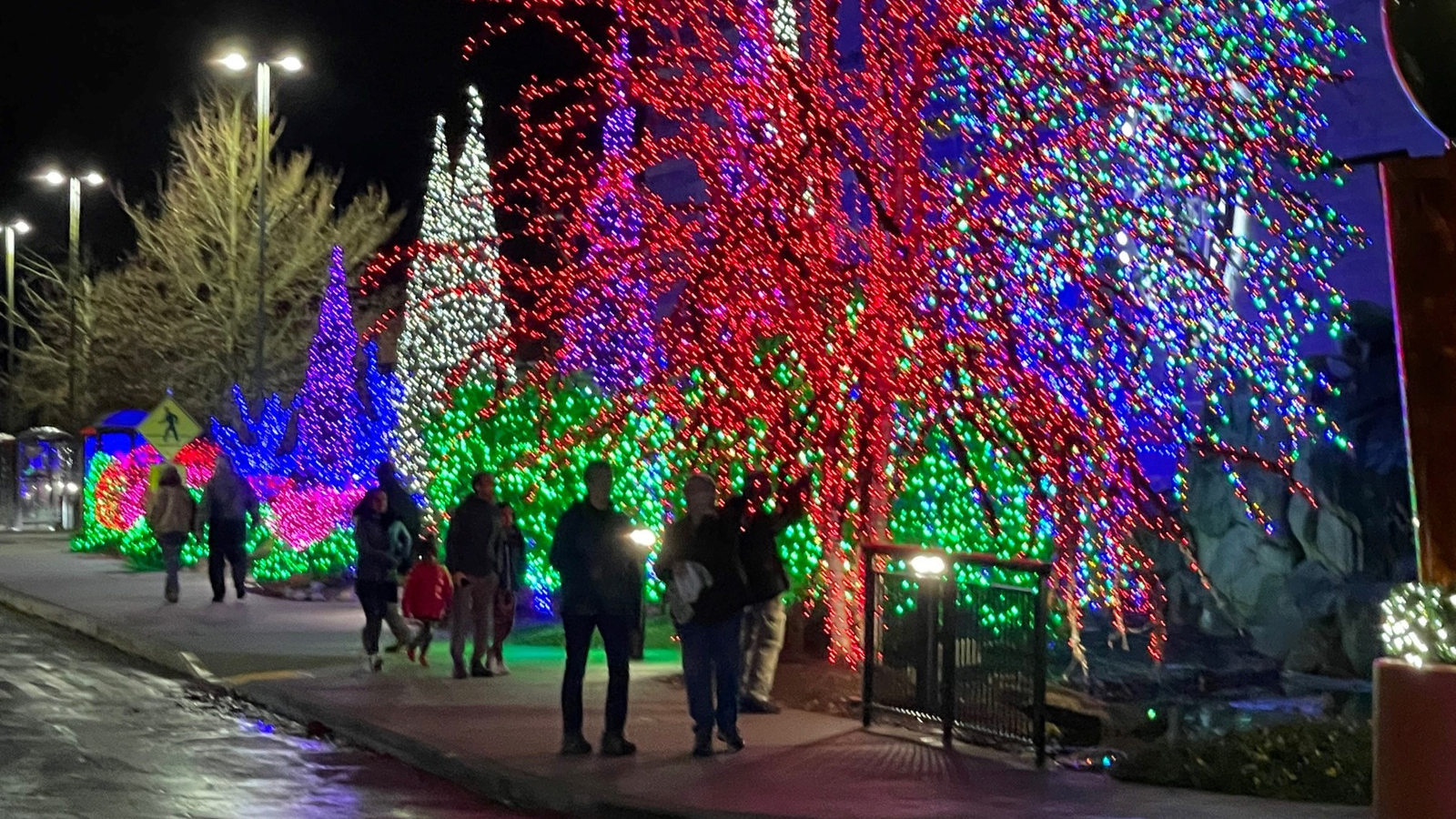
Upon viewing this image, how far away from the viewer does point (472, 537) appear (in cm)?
1424

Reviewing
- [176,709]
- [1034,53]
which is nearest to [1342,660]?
[1034,53]

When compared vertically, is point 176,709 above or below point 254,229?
below

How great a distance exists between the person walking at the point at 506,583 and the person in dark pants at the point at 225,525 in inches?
264

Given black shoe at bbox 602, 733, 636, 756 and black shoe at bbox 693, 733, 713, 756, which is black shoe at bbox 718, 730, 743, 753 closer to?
black shoe at bbox 693, 733, 713, 756

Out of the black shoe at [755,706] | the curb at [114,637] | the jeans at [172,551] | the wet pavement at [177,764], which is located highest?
the jeans at [172,551]

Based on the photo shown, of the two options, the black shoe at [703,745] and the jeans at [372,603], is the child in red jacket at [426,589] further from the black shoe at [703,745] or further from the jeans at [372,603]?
the black shoe at [703,745]

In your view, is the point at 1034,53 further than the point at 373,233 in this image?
No

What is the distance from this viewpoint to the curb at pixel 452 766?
9203mm

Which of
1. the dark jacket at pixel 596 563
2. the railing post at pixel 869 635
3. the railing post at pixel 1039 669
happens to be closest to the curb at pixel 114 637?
the dark jacket at pixel 596 563

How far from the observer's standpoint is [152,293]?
140ft

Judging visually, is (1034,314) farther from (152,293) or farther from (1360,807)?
(152,293)

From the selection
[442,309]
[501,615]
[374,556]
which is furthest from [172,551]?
[501,615]

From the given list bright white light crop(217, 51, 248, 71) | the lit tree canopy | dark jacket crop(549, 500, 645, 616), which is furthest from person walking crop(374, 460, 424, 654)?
bright white light crop(217, 51, 248, 71)

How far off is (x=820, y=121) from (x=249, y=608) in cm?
1181
